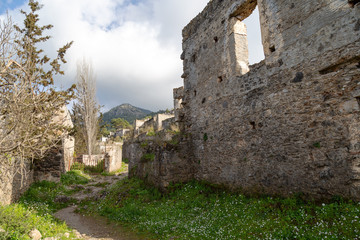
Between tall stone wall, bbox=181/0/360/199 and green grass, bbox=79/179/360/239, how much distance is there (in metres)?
0.43

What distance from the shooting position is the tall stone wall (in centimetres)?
411

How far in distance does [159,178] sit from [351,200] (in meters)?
5.70

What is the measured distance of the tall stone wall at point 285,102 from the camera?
4.11 m

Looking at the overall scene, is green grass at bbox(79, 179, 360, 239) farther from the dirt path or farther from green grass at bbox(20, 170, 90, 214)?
green grass at bbox(20, 170, 90, 214)

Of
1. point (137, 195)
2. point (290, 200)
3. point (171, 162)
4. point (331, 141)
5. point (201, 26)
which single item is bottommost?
point (137, 195)

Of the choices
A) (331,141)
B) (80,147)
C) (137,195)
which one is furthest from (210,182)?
(80,147)

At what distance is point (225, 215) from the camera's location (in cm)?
519

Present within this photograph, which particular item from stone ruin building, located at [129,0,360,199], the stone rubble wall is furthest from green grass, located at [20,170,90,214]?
the stone rubble wall

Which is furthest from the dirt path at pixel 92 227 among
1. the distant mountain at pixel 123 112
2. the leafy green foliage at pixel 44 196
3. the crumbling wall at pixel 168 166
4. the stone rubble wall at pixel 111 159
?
the distant mountain at pixel 123 112

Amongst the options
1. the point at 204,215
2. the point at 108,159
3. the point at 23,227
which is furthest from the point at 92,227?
the point at 108,159

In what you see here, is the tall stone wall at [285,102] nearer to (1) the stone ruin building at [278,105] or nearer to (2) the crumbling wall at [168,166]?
(1) the stone ruin building at [278,105]

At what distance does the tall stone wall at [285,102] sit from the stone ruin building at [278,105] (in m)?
0.02

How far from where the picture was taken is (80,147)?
70.1 ft

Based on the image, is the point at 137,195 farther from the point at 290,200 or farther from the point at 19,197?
the point at 290,200
